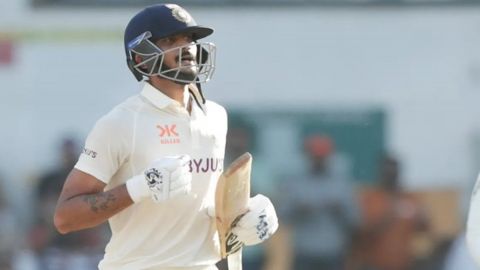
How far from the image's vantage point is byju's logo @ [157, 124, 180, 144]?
17.3 feet

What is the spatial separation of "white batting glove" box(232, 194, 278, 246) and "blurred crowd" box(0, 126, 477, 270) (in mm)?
5499

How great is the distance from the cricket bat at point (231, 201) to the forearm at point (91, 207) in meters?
0.30

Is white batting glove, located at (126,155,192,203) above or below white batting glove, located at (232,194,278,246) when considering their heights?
above

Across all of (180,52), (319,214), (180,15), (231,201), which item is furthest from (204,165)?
(319,214)

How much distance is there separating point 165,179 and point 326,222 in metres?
6.30

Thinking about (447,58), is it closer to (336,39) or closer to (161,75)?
(336,39)

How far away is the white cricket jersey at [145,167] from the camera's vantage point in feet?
17.2

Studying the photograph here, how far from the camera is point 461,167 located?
12219 mm

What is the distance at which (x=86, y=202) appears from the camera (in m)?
5.18

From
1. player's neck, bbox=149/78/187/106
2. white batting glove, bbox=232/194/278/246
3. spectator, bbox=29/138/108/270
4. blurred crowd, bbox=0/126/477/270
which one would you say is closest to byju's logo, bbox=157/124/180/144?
player's neck, bbox=149/78/187/106

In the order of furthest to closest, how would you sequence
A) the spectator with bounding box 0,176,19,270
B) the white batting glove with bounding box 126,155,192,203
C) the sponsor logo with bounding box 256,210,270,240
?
the spectator with bounding box 0,176,19,270 < the sponsor logo with bounding box 256,210,270,240 < the white batting glove with bounding box 126,155,192,203

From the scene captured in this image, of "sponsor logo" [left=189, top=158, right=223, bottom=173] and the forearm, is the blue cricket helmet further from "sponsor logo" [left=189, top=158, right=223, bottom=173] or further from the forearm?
the forearm

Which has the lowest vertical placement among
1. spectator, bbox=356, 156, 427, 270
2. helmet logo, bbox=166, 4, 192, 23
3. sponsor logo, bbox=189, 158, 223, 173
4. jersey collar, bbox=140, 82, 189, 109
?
spectator, bbox=356, 156, 427, 270

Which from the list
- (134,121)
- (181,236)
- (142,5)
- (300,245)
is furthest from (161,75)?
(142,5)
